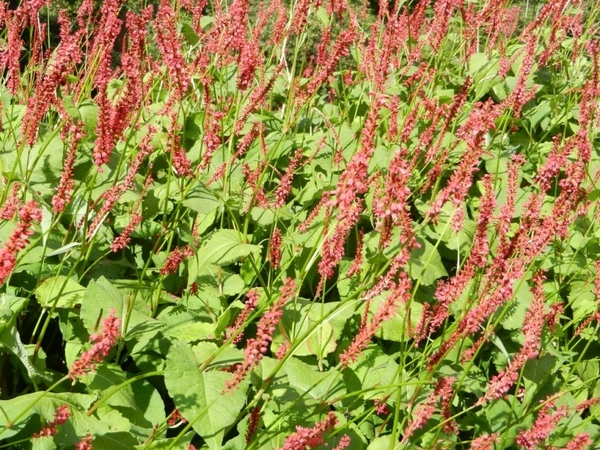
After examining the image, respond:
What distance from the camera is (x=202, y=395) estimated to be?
1672 millimetres

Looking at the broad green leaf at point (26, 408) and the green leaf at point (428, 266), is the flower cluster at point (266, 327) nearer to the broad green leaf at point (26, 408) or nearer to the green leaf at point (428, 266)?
the broad green leaf at point (26, 408)

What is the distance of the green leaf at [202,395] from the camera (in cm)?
160

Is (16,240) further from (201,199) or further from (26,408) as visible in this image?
(201,199)

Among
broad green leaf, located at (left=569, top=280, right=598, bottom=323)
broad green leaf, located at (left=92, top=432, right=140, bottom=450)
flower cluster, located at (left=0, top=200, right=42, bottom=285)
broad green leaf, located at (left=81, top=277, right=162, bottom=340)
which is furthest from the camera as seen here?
broad green leaf, located at (left=569, top=280, right=598, bottom=323)

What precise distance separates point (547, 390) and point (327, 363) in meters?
0.81

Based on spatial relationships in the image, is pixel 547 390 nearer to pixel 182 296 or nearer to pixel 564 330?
pixel 564 330

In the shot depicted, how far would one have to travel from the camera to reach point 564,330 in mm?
2686

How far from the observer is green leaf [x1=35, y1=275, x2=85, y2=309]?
1935mm

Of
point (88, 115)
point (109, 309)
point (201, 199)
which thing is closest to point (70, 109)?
point (88, 115)

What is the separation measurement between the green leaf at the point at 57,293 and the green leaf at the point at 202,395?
42 cm

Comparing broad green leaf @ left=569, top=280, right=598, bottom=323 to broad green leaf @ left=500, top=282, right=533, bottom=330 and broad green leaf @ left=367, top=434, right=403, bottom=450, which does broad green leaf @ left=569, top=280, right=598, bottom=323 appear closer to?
broad green leaf @ left=500, top=282, right=533, bottom=330

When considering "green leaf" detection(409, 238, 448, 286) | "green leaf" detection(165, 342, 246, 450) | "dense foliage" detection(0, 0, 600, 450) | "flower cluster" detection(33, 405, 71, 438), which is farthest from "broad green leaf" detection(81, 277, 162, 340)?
"green leaf" detection(409, 238, 448, 286)

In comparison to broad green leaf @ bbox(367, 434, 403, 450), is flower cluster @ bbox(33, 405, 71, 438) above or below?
above

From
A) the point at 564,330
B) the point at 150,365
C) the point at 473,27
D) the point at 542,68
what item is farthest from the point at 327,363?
the point at 542,68
